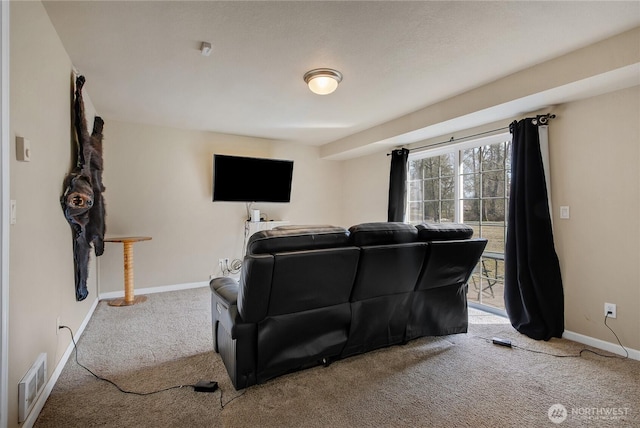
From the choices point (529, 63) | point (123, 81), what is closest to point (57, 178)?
point (123, 81)

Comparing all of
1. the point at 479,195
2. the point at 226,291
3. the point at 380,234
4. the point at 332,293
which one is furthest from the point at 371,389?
the point at 479,195

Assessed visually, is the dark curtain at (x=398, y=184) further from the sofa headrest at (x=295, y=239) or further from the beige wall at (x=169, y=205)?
the sofa headrest at (x=295, y=239)

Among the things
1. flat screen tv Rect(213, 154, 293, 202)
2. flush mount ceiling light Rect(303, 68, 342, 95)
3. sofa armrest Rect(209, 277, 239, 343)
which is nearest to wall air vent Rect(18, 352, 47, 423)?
sofa armrest Rect(209, 277, 239, 343)

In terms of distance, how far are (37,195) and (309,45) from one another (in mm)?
1960

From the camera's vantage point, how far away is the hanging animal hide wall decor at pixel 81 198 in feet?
7.61

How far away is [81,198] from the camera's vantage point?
94.1 inches

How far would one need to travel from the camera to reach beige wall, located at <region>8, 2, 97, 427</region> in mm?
1480

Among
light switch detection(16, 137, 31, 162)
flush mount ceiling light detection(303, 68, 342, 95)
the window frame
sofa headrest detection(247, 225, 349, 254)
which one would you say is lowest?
sofa headrest detection(247, 225, 349, 254)

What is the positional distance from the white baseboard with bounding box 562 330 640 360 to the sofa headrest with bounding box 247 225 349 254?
7.70 feet

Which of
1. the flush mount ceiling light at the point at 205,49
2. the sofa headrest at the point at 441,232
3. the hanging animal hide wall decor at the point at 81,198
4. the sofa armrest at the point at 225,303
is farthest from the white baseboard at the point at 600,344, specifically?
the hanging animal hide wall decor at the point at 81,198

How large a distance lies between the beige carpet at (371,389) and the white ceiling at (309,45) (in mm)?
2324

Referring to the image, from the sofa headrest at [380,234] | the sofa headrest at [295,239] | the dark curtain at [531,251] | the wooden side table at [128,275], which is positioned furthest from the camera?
the wooden side table at [128,275]

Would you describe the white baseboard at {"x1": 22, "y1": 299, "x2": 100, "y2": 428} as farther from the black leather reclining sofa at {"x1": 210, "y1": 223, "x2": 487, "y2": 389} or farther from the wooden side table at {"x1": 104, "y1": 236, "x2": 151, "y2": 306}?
the black leather reclining sofa at {"x1": 210, "y1": 223, "x2": 487, "y2": 389}

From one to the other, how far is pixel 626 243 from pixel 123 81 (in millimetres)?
4522
